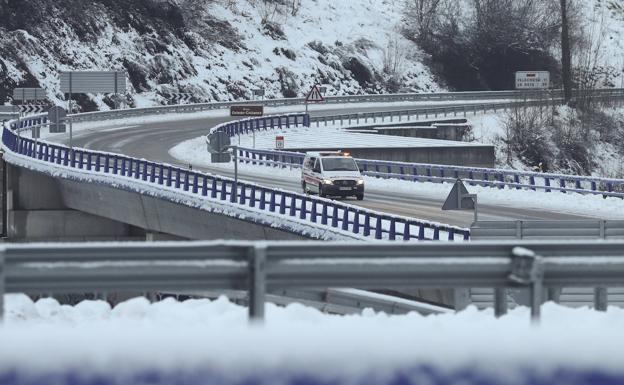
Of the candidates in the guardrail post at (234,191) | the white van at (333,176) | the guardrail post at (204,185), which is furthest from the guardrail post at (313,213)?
the white van at (333,176)

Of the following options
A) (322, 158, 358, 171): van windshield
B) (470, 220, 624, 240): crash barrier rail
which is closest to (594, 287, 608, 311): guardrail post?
(470, 220, 624, 240): crash barrier rail

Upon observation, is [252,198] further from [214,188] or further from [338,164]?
[338,164]

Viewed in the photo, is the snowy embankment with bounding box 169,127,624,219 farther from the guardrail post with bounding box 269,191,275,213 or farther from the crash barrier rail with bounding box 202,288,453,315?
the crash barrier rail with bounding box 202,288,453,315

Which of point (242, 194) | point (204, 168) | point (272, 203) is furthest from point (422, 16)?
point (272, 203)

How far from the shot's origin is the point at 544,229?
17594 millimetres

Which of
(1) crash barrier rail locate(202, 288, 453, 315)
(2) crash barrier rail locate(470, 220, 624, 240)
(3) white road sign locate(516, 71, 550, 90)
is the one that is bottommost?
(1) crash barrier rail locate(202, 288, 453, 315)

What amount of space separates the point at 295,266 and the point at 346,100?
9291 cm

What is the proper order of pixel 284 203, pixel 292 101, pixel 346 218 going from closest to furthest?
pixel 346 218, pixel 284 203, pixel 292 101

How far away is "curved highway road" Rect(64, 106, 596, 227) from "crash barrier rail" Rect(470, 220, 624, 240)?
15.5 m

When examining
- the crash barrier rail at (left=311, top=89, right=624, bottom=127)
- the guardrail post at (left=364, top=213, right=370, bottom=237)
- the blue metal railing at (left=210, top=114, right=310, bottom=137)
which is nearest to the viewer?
the guardrail post at (left=364, top=213, right=370, bottom=237)

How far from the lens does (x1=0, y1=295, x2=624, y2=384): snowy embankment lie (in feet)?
25.0

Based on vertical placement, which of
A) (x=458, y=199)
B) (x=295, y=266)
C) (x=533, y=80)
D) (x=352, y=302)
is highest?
(x=533, y=80)

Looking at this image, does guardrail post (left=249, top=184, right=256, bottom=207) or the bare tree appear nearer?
guardrail post (left=249, top=184, right=256, bottom=207)

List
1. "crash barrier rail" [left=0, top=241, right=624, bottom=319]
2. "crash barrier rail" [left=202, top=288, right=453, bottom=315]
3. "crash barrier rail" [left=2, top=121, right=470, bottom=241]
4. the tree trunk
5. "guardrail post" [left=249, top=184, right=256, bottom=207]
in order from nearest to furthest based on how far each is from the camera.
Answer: "crash barrier rail" [left=0, top=241, right=624, bottom=319] < "crash barrier rail" [left=202, top=288, right=453, bottom=315] < "crash barrier rail" [left=2, top=121, right=470, bottom=241] < "guardrail post" [left=249, top=184, right=256, bottom=207] < the tree trunk
